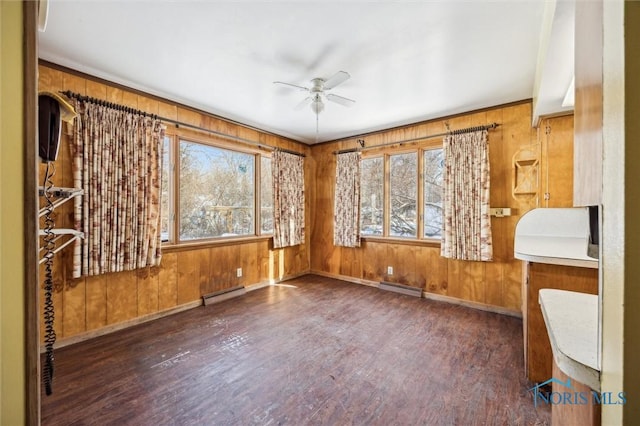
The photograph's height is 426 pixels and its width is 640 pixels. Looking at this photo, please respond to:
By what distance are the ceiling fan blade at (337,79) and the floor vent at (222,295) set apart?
3038 mm

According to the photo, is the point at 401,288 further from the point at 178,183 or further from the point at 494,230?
the point at 178,183

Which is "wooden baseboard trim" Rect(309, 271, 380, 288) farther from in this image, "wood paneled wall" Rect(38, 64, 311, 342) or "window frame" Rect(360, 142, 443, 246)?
"wood paneled wall" Rect(38, 64, 311, 342)

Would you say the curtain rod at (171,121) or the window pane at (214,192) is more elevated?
the curtain rod at (171,121)

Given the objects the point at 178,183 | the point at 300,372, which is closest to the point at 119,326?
the point at 178,183

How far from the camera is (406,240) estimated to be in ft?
13.8

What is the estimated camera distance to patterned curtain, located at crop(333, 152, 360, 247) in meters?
4.70

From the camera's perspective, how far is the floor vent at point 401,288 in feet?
13.2

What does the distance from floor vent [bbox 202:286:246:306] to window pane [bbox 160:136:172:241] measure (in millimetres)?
966

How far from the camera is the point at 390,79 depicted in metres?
2.75

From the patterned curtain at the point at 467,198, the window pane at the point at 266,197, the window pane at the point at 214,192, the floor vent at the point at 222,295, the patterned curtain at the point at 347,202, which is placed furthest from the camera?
the patterned curtain at the point at 347,202

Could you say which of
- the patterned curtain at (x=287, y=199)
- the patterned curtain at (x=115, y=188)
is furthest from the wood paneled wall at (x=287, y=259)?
the patterned curtain at (x=287, y=199)

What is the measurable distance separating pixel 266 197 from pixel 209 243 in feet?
4.27

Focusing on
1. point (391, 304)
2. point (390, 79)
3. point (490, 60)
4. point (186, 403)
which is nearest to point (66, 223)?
point (186, 403)

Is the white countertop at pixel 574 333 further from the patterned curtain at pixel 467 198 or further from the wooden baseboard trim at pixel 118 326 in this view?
the wooden baseboard trim at pixel 118 326
